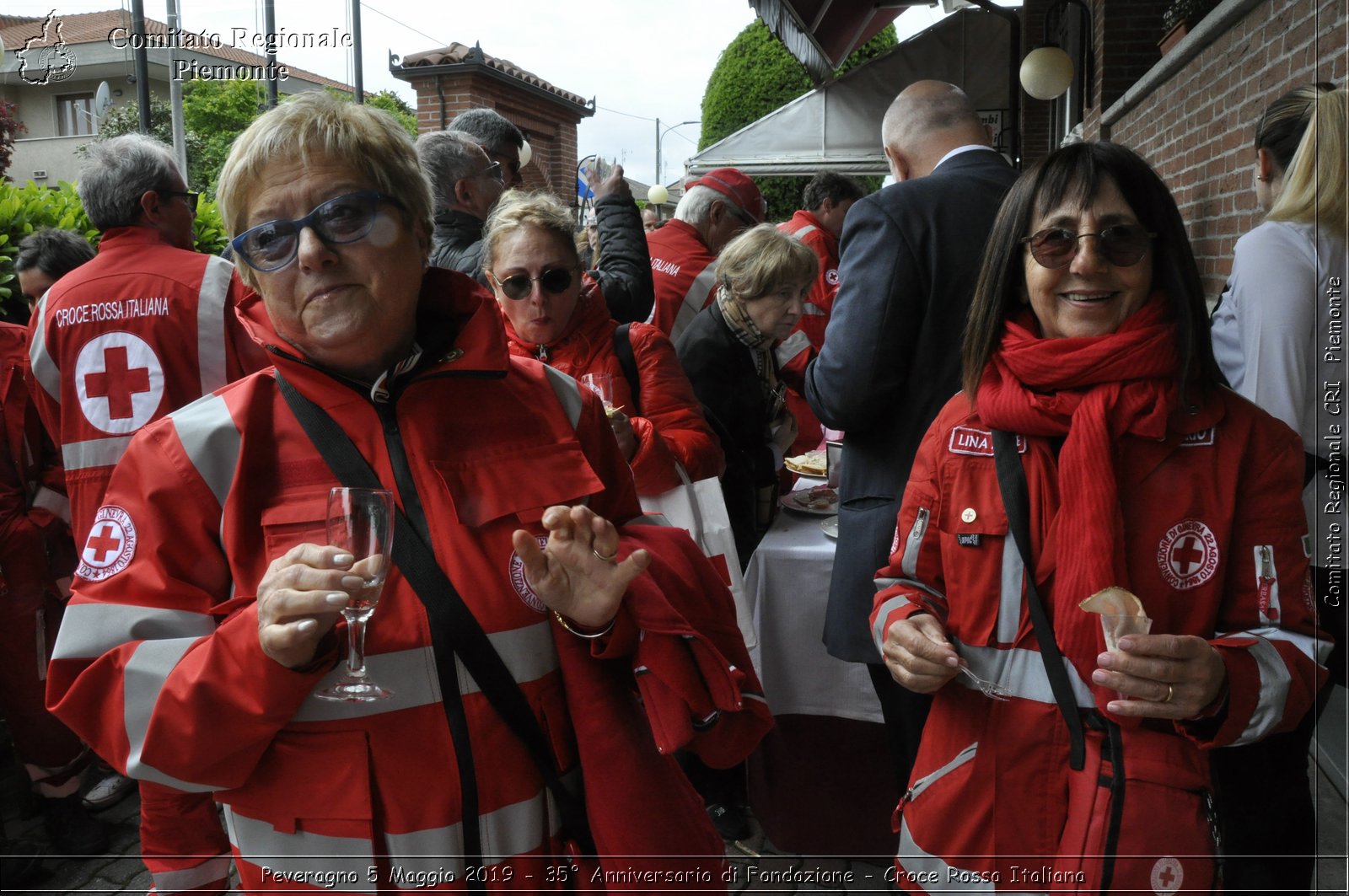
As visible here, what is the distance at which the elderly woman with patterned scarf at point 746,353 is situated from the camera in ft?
11.5

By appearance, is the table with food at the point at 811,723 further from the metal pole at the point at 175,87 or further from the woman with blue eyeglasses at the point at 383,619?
the metal pole at the point at 175,87

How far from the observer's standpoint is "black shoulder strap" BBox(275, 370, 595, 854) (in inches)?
56.3

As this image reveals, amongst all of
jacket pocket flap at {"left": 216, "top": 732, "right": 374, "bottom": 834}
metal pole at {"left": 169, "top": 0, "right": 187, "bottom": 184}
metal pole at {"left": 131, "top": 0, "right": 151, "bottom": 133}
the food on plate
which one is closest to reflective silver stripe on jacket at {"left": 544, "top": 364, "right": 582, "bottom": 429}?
jacket pocket flap at {"left": 216, "top": 732, "right": 374, "bottom": 834}

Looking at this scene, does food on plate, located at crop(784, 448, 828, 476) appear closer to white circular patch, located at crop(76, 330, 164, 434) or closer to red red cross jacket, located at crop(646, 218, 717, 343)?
red red cross jacket, located at crop(646, 218, 717, 343)

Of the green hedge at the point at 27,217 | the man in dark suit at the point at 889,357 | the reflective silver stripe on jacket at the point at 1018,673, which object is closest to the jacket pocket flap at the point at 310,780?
the reflective silver stripe on jacket at the point at 1018,673

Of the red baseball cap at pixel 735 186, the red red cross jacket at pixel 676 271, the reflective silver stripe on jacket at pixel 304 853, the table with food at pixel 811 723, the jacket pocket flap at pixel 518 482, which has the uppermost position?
the red baseball cap at pixel 735 186

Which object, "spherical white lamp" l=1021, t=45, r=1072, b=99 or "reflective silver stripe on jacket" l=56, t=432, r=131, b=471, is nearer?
"reflective silver stripe on jacket" l=56, t=432, r=131, b=471

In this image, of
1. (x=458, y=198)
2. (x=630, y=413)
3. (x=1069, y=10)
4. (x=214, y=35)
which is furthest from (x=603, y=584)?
(x=1069, y=10)

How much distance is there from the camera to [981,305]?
2027 millimetres

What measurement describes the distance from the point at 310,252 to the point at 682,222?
13.0 ft

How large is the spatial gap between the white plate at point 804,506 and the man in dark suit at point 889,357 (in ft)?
2.54

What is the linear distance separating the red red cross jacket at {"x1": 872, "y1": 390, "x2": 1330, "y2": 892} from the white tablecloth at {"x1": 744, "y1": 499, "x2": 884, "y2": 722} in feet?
Result: 4.37

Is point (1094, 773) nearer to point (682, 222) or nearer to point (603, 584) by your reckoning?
point (603, 584)

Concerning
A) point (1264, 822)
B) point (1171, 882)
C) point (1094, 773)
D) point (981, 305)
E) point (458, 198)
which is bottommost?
point (1264, 822)
